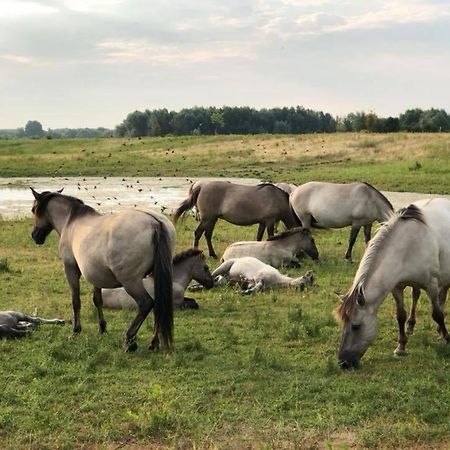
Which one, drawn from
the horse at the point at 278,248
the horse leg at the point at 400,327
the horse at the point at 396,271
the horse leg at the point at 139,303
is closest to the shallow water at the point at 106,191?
the horse at the point at 278,248

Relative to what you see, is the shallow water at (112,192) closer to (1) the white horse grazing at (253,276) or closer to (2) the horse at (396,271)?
(1) the white horse grazing at (253,276)

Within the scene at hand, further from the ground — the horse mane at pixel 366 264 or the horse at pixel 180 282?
the horse mane at pixel 366 264

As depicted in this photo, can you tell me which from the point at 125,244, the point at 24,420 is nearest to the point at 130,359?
the point at 125,244

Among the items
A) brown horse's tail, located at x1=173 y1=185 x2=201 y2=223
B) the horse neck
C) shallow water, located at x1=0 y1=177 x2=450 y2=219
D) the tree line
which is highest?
the tree line

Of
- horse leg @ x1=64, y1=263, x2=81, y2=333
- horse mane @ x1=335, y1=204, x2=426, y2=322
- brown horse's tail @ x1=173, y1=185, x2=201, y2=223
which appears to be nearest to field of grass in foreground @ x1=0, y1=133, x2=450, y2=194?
brown horse's tail @ x1=173, y1=185, x2=201, y2=223

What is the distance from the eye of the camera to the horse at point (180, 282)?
9.48 meters

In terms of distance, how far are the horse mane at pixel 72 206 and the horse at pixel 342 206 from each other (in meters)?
6.56

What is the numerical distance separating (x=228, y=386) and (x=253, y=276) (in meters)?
4.71

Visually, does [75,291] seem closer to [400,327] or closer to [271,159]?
[400,327]

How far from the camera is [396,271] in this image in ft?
Result: 21.8

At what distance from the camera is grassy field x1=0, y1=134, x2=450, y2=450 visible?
5.12 meters

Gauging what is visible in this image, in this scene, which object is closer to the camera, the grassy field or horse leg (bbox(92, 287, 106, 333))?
the grassy field

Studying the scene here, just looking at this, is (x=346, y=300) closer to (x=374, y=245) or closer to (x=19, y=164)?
(x=374, y=245)

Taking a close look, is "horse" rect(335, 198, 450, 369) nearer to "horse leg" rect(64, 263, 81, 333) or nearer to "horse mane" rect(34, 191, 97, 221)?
"horse leg" rect(64, 263, 81, 333)
